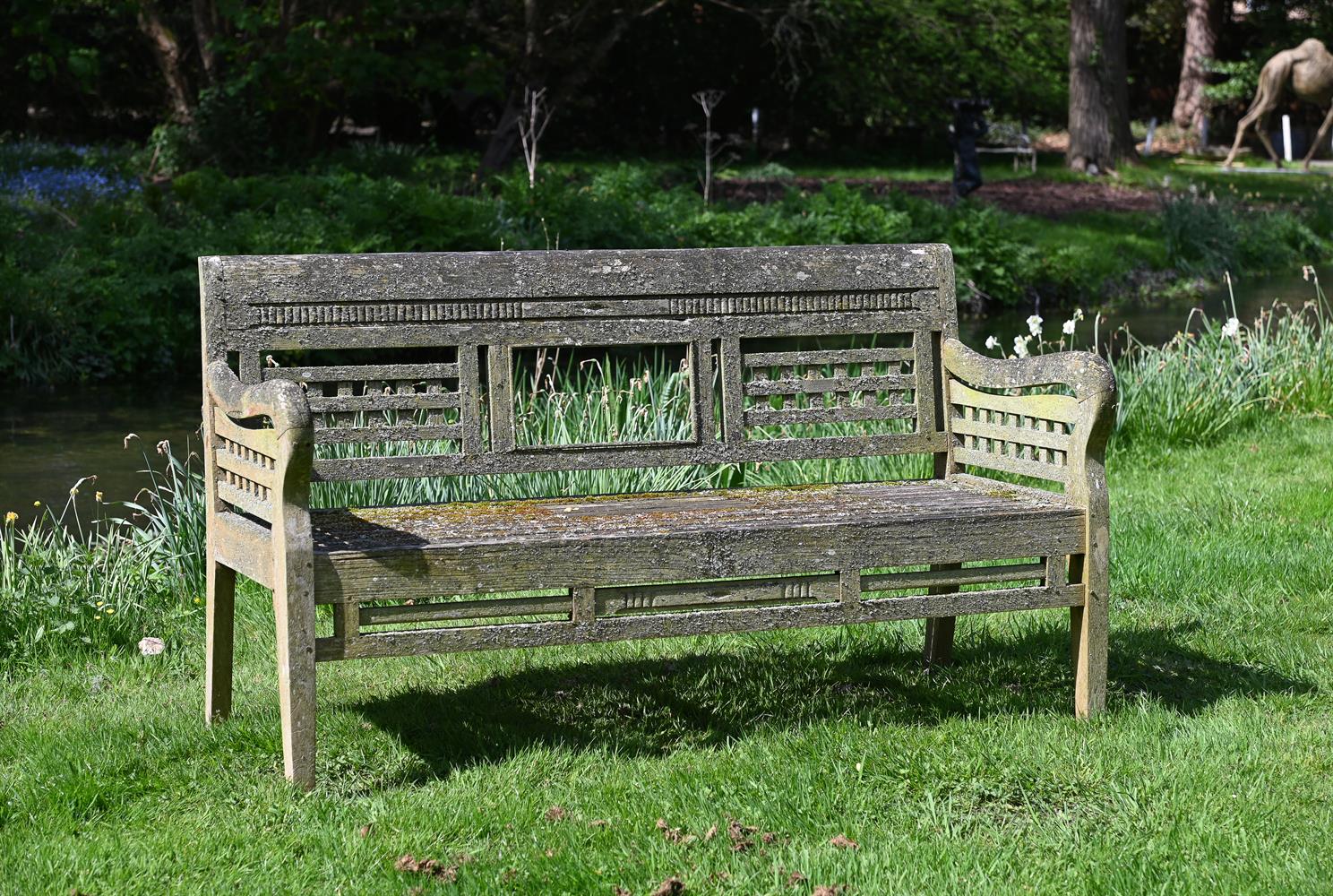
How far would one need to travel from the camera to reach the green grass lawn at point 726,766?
9.77 ft

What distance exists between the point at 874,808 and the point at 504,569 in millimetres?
950

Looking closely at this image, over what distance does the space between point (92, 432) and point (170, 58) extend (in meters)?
13.0

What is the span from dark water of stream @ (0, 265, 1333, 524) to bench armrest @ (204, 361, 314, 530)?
2623mm

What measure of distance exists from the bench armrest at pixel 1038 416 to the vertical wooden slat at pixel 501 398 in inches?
49.5

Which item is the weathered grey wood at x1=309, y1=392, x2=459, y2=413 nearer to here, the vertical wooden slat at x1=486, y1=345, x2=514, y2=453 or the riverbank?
the vertical wooden slat at x1=486, y1=345, x2=514, y2=453

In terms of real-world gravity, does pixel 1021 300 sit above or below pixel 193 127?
below

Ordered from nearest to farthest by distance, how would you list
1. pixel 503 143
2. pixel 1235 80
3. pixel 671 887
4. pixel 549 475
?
1. pixel 671 887
2. pixel 549 475
3. pixel 503 143
4. pixel 1235 80

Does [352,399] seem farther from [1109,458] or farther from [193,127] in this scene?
[193,127]

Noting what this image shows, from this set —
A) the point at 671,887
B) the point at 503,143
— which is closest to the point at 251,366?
the point at 671,887

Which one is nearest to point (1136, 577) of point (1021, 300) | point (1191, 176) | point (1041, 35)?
point (1021, 300)

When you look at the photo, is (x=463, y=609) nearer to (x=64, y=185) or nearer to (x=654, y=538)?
(x=654, y=538)

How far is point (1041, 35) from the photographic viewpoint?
30312 mm

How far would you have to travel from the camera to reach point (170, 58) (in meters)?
20.7

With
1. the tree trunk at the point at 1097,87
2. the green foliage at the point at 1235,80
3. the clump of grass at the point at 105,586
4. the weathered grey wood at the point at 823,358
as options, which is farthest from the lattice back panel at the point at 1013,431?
the green foliage at the point at 1235,80
